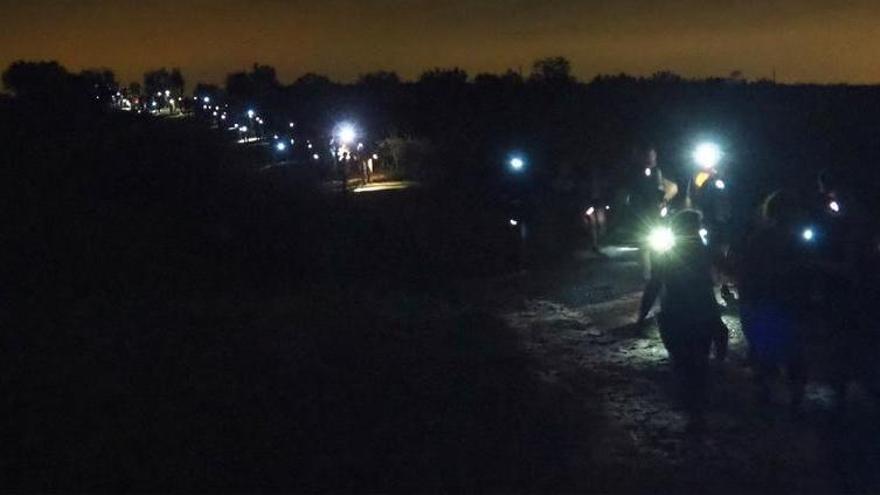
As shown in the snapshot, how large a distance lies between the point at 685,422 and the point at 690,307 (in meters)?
0.84

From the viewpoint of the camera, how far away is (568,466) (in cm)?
817

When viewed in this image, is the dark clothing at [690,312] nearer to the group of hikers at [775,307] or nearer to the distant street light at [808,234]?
the group of hikers at [775,307]

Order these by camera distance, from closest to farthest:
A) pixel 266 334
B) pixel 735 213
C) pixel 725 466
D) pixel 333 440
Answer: pixel 725 466, pixel 333 440, pixel 266 334, pixel 735 213

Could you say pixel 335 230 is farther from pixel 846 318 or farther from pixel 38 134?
pixel 38 134

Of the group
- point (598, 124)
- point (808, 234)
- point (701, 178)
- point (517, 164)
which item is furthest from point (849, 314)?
point (598, 124)

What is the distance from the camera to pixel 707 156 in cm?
1584

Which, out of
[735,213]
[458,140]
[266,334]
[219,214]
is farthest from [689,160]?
[458,140]

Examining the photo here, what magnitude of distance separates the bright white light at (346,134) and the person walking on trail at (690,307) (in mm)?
37856

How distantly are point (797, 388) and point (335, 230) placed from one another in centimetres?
1780

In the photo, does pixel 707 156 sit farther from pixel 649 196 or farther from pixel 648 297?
pixel 648 297

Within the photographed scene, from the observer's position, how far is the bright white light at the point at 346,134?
46.8 metres

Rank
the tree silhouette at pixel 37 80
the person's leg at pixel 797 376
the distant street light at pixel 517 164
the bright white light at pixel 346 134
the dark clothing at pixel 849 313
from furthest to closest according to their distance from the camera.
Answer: the tree silhouette at pixel 37 80 < the bright white light at pixel 346 134 < the distant street light at pixel 517 164 < the person's leg at pixel 797 376 < the dark clothing at pixel 849 313

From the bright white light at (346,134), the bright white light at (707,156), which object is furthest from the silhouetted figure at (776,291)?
the bright white light at (346,134)

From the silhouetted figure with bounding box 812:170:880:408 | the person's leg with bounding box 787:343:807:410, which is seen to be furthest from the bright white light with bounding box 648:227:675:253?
the person's leg with bounding box 787:343:807:410
